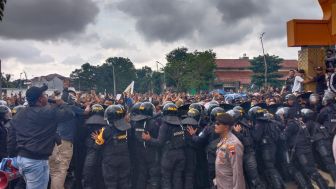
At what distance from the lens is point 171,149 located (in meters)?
8.51

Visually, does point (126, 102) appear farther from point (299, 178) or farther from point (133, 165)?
point (299, 178)

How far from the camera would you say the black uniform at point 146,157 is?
29.1ft

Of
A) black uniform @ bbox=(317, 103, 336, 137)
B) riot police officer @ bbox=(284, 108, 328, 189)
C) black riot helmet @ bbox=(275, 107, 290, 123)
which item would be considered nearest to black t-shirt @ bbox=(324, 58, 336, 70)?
black uniform @ bbox=(317, 103, 336, 137)

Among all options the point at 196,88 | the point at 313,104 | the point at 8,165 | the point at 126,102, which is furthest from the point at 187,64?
the point at 8,165

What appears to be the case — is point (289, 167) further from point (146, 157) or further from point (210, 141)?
point (146, 157)

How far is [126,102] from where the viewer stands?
16531mm

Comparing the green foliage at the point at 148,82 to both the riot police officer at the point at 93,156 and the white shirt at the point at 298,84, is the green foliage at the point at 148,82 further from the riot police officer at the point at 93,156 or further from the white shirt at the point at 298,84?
the riot police officer at the point at 93,156

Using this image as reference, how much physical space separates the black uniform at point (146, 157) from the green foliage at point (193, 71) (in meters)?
41.9

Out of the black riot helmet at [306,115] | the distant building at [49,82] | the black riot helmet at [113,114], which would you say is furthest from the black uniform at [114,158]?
the black riot helmet at [306,115]

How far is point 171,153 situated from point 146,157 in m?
0.75

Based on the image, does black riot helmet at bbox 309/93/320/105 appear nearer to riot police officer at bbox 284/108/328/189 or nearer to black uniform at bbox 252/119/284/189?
riot police officer at bbox 284/108/328/189

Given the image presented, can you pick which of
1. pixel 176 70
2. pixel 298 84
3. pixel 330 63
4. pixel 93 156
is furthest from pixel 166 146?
pixel 176 70

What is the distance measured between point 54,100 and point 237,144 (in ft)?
15.3

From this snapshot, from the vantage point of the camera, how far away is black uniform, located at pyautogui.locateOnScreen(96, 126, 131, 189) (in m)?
8.25
